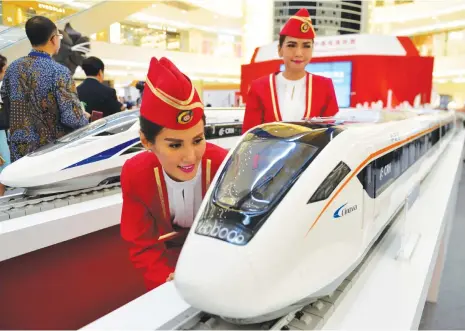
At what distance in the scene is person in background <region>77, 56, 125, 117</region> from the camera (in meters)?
3.79

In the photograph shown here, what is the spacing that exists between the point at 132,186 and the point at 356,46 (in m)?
7.55

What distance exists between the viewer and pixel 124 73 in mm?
17203

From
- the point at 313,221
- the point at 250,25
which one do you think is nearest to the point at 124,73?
the point at 250,25

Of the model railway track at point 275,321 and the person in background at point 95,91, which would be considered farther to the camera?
the person in background at point 95,91

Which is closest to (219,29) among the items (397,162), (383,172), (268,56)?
(268,56)

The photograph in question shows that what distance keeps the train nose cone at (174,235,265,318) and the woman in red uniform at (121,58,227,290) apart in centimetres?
39

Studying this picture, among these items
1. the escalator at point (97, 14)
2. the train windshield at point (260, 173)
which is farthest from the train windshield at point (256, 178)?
the escalator at point (97, 14)

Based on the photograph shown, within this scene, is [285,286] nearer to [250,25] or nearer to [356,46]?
[356,46]

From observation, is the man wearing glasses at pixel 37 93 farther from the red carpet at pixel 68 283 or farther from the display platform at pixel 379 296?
the display platform at pixel 379 296

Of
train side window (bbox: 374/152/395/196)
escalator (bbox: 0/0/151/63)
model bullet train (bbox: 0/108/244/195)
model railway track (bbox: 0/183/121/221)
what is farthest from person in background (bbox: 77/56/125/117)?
escalator (bbox: 0/0/151/63)

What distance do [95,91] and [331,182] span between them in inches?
125

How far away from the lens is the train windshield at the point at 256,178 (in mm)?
1060

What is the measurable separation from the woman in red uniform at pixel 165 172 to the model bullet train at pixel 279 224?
0.17 metres

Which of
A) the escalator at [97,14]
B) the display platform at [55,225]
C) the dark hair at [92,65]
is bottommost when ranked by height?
the display platform at [55,225]
